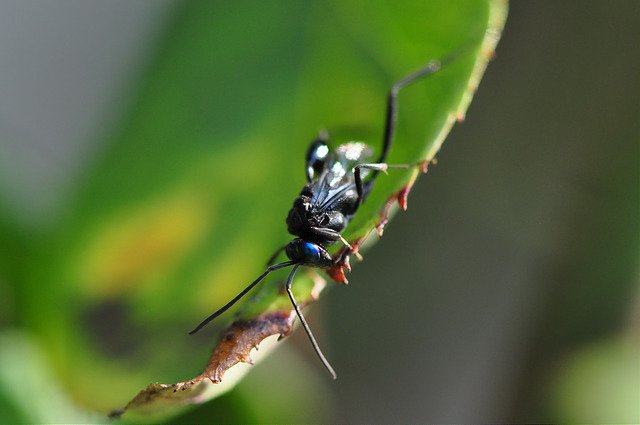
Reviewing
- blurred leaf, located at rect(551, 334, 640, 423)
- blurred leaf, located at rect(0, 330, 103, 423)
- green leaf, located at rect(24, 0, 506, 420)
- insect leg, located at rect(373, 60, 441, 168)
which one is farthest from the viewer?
blurred leaf, located at rect(551, 334, 640, 423)

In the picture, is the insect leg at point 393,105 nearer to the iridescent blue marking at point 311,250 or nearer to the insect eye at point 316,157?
the insect eye at point 316,157

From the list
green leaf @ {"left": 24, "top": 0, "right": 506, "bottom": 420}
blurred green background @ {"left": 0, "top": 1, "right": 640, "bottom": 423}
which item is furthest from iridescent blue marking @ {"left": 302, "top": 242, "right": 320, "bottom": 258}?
blurred green background @ {"left": 0, "top": 1, "right": 640, "bottom": 423}

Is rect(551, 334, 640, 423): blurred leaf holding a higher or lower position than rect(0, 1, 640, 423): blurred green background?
lower

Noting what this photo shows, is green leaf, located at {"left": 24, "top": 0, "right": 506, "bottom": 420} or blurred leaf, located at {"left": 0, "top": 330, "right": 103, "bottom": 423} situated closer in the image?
blurred leaf, located at {"left": 0, "top": 330, "right": 103, "bottom": 423}

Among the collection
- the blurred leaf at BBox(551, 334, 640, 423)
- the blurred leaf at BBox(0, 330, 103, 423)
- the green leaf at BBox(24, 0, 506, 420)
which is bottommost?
the blurred leaf at BBox(551, 334, 640, 423)

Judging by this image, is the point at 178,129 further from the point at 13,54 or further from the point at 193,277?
the point at 13,54

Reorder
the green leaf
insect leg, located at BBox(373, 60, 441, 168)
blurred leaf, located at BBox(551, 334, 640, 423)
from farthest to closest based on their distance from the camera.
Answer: blurred leaf, located at BBox(551, 334, 640, 423) → the green leaf → insect leg, located at BBox(373, 60, 441, 168)

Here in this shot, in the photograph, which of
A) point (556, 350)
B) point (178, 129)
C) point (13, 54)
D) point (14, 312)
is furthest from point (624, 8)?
point (13, 54)

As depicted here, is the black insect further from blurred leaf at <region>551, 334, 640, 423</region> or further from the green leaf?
blurred leaf at <region>551, 334, 640, 423</region>
